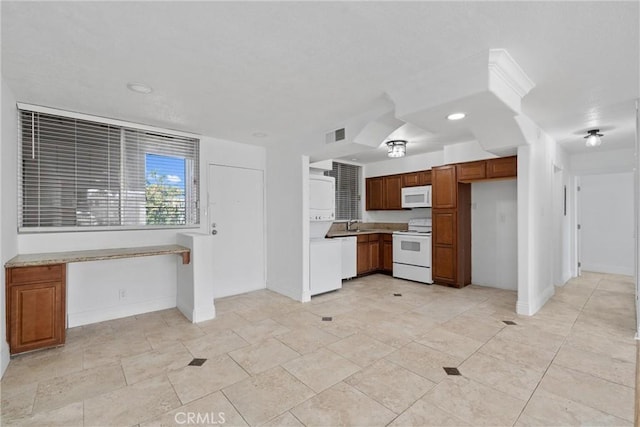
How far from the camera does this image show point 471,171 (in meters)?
4.75

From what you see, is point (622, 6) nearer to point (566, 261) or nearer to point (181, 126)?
point (181, 126)

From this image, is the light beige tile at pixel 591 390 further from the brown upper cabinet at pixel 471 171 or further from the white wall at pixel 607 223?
the white wall at pixel 607 223

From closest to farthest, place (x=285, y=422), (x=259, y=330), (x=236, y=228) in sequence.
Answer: (x=285, y=422), (x=259, y=330), (x=236, y=228)

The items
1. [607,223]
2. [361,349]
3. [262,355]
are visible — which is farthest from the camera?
[607,223]

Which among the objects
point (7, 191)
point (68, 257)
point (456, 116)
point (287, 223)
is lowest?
point (68, 257)

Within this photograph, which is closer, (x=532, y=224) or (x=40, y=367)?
(x=40, y=367)

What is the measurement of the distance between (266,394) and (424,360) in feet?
4.49

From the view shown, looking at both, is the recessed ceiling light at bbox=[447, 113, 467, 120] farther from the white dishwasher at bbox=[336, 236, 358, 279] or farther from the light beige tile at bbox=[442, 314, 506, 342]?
the white dishwasher at bbox=[336, 236, 358, 279]

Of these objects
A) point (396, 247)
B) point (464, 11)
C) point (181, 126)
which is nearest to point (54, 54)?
point (181, 126)

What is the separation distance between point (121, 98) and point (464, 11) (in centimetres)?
313

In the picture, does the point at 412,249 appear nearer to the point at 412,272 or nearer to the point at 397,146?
the point at 412,272

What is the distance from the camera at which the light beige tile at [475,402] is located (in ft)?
6.04

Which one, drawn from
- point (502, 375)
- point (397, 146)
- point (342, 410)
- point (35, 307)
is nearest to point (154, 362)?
point (35, 307)

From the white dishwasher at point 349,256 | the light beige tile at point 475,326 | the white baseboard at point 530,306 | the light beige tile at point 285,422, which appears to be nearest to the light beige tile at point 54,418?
the light beige tile at point 285,422
